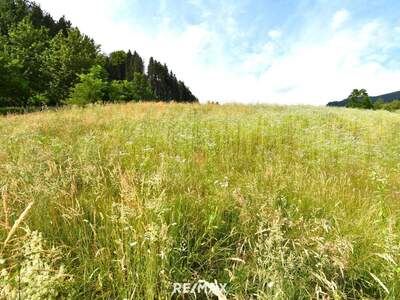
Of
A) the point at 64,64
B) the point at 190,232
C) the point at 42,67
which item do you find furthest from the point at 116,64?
the point at 190,232

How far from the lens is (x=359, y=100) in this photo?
2051 inches

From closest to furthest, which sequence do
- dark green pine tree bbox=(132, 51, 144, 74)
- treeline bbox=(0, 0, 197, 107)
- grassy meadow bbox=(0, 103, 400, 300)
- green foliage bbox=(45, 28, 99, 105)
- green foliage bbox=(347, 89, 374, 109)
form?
grassy meadow bbox=(0, 103, 400, 300)
treeline bbox=(0, 0, 197, 107)
green foliage bbox=(45, 28, 99, 105)
green foliage bbox=(347, 89, 374, 109)
dark green pine tree bbox=(132, 51, 144, 74)

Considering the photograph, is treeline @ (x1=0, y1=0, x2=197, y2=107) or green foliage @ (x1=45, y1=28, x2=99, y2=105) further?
green foliage @ (x1=45, y1=28, x2=99, y2=105)

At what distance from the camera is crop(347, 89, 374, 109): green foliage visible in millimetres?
51031

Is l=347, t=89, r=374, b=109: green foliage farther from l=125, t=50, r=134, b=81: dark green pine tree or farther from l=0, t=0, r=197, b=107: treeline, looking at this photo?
l=125, t=50, r=134, b=81: dark green pine tree

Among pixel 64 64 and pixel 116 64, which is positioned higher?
pixel 116 64

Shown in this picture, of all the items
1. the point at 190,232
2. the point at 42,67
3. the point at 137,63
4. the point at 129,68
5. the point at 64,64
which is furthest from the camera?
the point at 137,63

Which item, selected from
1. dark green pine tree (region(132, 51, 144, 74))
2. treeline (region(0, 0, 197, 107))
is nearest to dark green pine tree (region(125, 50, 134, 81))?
dark green pine tree (region(132, 51, 144, 74))

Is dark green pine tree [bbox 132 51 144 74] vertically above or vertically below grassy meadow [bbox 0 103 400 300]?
above

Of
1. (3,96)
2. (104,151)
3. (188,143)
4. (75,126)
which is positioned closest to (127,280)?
(104,151)

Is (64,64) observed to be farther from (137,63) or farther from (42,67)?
(137,63)

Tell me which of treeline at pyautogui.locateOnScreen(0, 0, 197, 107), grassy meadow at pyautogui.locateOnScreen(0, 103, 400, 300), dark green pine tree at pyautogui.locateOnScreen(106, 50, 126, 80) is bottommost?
grassy meadow at pyautogui.locateOnScreen(0, 103, 400, 300)

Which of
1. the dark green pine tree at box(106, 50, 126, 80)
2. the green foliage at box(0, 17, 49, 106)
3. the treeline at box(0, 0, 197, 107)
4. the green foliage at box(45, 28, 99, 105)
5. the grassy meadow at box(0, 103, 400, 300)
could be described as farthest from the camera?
the dark green pine tree at box(106, 50, 126, 80)

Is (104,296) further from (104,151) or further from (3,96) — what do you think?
(3,96)
